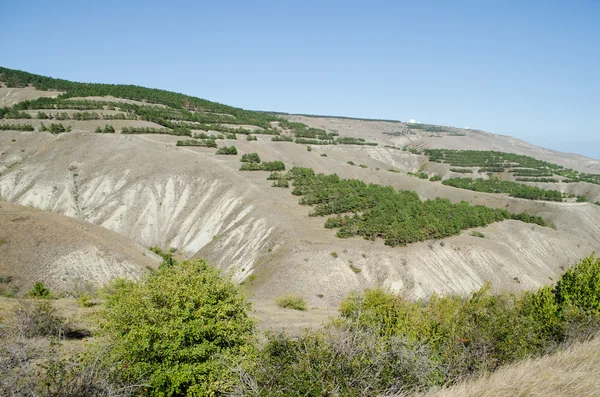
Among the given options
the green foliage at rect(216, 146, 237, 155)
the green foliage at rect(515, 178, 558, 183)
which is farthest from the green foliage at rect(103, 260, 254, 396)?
the green foliage at rect(515, 178, 558, 183)

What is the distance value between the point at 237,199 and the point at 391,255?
31.3 metres

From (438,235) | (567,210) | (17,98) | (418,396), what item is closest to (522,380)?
(418,396)

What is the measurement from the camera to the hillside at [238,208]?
47938 millimetres

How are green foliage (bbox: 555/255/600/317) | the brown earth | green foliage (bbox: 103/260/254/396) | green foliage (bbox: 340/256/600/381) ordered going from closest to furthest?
green foliage (bbox: 340/256/600/381) < green foliage (bbox: 103/260/254/396) < green foliage (bbox: 555/255/600/317) < the brown earth

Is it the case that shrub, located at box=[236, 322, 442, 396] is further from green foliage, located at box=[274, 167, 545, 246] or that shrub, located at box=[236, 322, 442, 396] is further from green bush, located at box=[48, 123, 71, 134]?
green bush, located at box=[48, 123, 71, 134]

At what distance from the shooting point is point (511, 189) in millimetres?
113938

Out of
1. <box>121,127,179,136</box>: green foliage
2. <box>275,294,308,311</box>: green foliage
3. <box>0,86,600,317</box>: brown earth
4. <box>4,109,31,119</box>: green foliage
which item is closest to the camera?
<box>275,294,308,311</box>: green foliage

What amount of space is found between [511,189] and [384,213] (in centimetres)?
7580

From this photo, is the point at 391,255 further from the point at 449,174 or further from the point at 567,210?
the point at 449,174

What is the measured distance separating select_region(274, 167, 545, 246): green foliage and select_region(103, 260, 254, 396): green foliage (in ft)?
127

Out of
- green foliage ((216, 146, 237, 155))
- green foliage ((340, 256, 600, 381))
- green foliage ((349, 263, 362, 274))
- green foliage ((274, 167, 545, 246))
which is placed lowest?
green foliage ((349, 263, 362, 274))

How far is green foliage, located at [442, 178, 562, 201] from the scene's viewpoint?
103m

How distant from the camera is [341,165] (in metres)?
117

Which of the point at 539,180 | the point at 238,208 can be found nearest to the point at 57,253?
the point at 238,208
